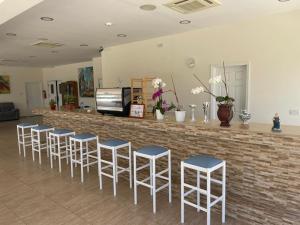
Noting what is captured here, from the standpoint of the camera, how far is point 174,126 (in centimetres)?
300

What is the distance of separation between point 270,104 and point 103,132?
311cm

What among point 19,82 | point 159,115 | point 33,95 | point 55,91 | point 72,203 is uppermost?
point 19,82

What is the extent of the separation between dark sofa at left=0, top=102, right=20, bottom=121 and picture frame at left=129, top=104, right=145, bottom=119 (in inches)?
375

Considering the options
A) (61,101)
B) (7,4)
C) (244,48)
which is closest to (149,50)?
(244,48)

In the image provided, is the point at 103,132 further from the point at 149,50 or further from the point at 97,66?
the point at 97,66

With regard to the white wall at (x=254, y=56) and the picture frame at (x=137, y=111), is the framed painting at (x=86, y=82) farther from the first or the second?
the picture frame at (x=137, y=111)

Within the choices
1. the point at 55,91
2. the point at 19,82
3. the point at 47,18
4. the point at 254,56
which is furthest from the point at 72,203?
the point at 19,82

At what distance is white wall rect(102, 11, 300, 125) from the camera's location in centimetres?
388

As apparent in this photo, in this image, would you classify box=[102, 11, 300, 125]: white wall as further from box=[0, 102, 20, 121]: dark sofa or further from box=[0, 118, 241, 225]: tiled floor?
box=[0, 102, 20, 121]: dark sofa

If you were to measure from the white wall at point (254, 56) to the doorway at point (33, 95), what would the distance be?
358 inches

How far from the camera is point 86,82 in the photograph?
10367 mm

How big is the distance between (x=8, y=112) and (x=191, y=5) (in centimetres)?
1057

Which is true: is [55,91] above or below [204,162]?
above

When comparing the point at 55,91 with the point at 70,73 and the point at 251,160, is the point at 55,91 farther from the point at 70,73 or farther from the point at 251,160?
the point at 251,160
